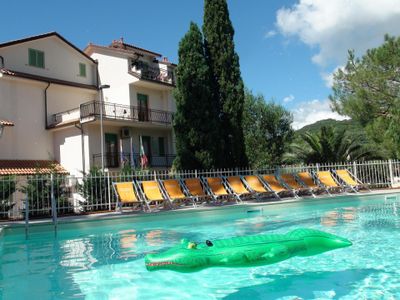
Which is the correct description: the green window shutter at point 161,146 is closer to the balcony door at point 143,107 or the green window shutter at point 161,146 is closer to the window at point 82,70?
the balcony door at point 143,107

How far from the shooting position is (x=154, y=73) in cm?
2661

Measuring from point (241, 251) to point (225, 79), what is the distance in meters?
14.7

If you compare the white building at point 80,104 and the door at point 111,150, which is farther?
the door at point 111,150

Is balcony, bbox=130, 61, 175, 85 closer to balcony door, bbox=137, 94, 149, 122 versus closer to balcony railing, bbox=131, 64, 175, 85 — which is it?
balcony railing, bbox=131, 64, 175, 85

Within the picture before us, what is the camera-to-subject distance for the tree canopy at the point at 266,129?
2486cm

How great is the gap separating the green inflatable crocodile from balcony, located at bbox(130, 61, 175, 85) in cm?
2100

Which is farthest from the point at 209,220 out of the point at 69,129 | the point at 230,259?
the point at 69,129

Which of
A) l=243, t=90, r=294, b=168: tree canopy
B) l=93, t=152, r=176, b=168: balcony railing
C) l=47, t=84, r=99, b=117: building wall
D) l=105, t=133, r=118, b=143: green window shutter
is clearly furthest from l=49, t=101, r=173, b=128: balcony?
l=243, t=90, r=294, b=168: tree canopy

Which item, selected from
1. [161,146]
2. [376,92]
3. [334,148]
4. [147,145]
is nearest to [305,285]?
[334,148]

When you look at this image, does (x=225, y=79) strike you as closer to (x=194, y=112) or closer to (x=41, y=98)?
(x=194, y=112)

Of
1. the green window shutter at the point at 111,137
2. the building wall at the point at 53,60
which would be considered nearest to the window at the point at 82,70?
the building wall at the point at 53,60

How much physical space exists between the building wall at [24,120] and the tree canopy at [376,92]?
15.9 m

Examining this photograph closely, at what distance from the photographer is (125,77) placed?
24766 millimetres

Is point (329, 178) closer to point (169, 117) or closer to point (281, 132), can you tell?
point (281, 132)
